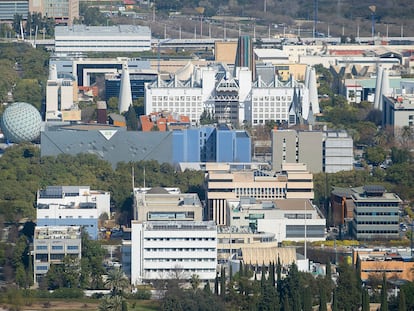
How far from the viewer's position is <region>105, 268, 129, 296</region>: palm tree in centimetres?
2788

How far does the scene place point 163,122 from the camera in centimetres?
4031

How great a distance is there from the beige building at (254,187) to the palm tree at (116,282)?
15.6 ft

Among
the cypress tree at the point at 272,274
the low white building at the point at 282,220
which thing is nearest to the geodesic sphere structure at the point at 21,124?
the low white building at the point at 282,220

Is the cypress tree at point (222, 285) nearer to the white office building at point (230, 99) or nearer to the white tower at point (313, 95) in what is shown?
the white office building at point (230, 99)

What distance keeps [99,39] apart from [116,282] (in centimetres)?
2781

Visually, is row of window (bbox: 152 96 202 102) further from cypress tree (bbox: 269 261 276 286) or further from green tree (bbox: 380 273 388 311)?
green tree (bbox: 380 273 388 311)

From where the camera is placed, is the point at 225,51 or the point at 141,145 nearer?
the point at 141,145

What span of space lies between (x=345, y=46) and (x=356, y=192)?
75.4 feet

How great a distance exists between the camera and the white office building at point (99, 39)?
54.9 m

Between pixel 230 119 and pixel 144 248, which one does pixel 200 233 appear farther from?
pixel 230 119

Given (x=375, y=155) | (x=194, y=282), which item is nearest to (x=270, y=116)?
(x=375, y=155)

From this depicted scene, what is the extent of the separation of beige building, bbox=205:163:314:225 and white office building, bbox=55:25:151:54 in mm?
21626

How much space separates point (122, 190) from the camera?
3397 centimetres

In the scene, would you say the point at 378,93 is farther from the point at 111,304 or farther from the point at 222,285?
the point at 111,304
